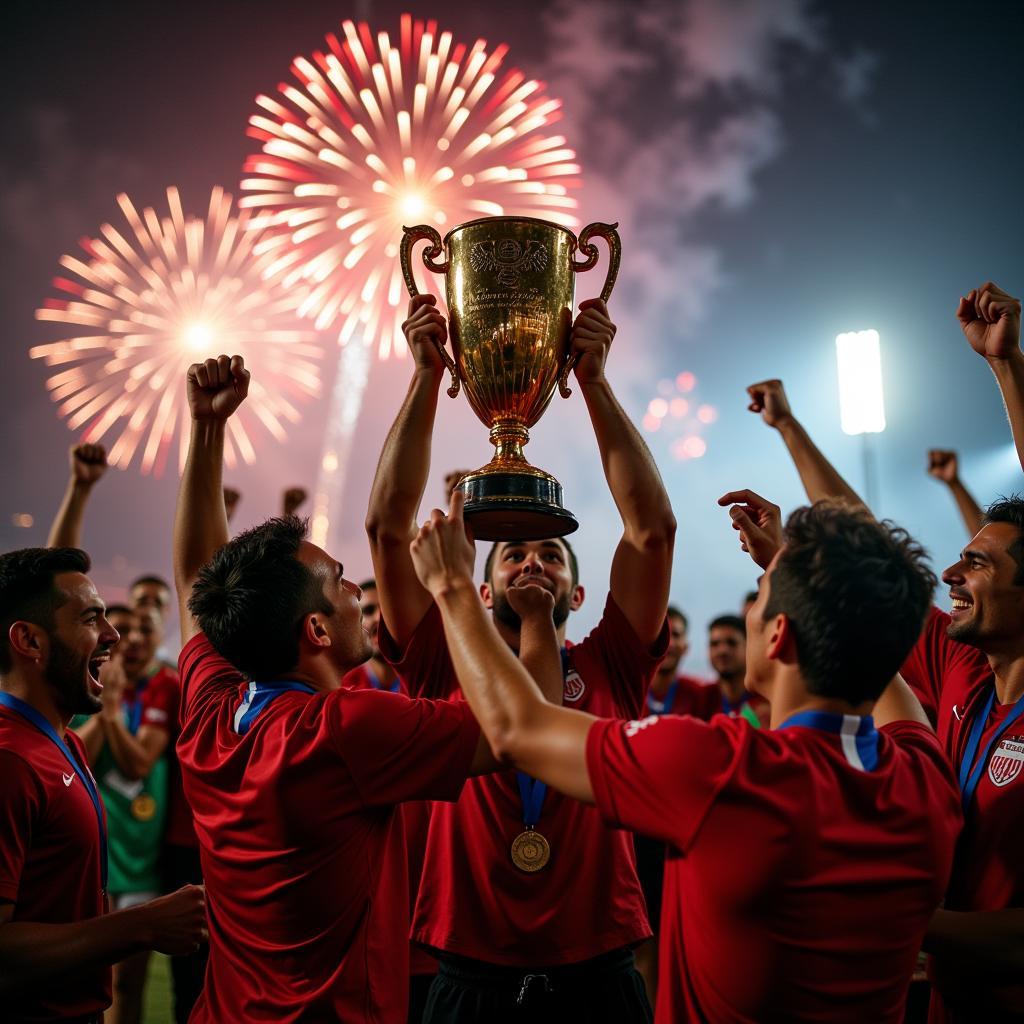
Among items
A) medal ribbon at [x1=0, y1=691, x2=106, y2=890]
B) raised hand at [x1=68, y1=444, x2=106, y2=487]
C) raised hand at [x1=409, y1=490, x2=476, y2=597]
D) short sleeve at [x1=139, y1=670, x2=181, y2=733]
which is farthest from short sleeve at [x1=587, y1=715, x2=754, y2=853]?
short sleeve at [x1=139, y1=670, x2=181, y2=733]

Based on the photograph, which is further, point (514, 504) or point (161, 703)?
point (161, 703)

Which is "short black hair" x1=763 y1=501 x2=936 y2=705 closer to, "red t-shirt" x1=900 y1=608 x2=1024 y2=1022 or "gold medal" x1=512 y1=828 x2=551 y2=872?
"red t-shirt" x1=900 y1=608 x2=1024 y2=1022

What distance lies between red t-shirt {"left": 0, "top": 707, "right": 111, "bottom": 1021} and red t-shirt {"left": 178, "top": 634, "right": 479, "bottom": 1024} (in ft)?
1.72

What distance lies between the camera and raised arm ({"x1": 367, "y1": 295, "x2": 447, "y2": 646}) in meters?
2.43

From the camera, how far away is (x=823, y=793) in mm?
1557

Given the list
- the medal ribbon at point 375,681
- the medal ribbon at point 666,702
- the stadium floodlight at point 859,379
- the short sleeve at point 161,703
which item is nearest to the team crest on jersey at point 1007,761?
the medal ribbon at point 375,681

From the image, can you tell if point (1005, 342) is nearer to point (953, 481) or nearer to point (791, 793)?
point (953, 481)

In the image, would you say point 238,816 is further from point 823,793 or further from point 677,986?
point 823,793

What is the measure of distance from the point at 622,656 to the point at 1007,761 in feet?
3.27

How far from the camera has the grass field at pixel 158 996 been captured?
232 inches

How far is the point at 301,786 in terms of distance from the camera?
1.98 meters

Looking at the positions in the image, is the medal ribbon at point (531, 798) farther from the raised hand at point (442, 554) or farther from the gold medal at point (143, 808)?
the gold medal at point (143, 808)

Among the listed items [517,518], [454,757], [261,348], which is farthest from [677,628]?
[261,348]

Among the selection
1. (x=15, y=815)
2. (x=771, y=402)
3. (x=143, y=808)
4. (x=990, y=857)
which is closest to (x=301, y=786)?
(x=15, y=815)
